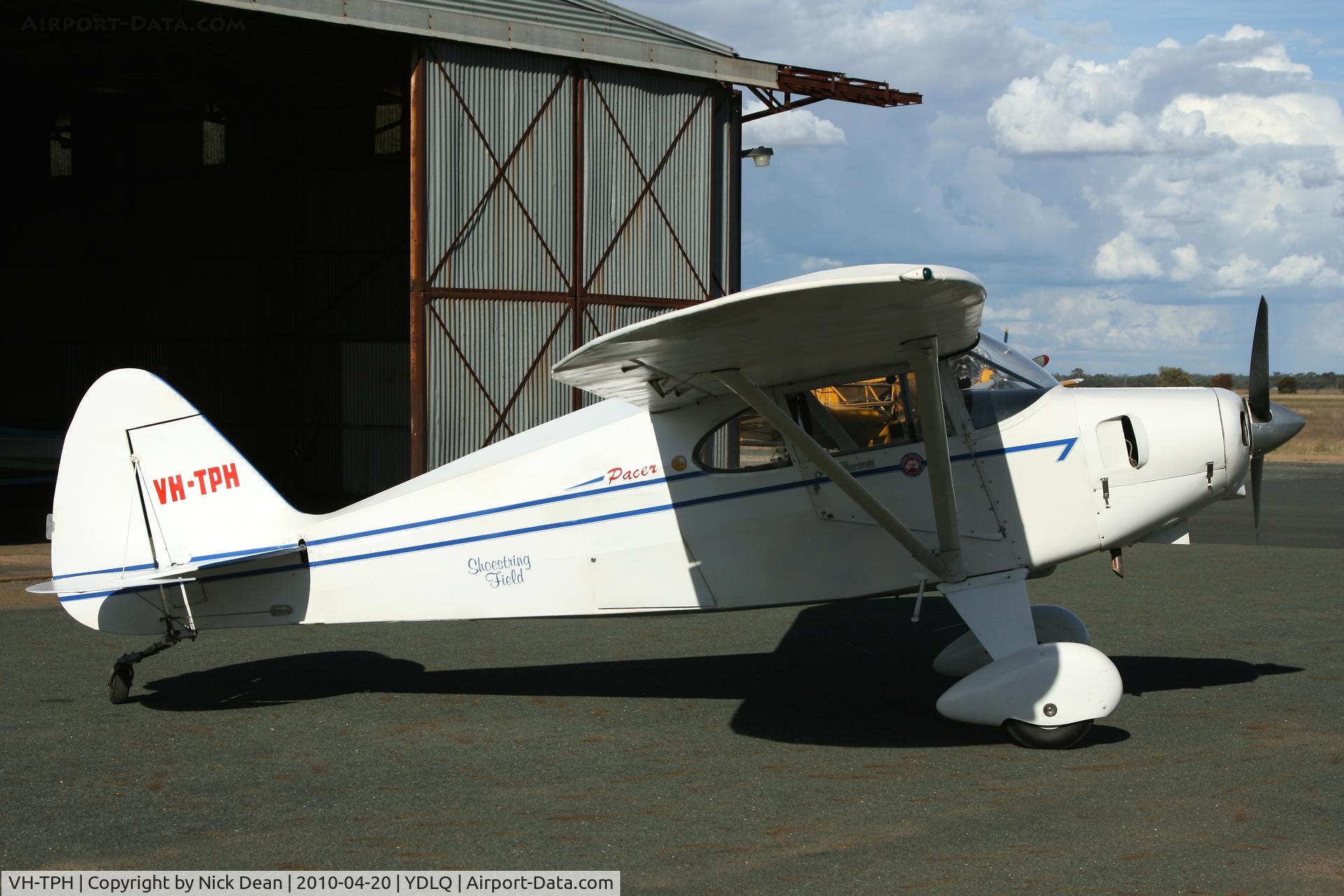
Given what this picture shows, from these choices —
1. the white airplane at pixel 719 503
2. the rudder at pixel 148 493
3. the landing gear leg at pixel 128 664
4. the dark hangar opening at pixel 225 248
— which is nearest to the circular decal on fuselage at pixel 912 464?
the white airplane at pixel 719 503

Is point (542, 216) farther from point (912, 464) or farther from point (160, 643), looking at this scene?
point (912, 464)

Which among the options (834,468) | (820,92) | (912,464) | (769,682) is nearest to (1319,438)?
(820,92)

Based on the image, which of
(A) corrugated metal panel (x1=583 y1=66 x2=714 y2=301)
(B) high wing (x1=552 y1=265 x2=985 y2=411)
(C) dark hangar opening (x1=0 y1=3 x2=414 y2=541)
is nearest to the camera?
(B) high wing (x1=552 y1=265 x2=985 y2=411)

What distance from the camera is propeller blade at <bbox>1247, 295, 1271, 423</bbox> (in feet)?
24.0

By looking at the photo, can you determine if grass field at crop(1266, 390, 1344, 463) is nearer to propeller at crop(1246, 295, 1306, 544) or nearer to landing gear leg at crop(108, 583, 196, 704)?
propeller at crop(1246, 295, 1306, 544)

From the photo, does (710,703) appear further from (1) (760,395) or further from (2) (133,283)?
(2) (133,283)

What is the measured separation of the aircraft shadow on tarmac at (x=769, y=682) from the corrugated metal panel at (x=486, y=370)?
8.35 metres

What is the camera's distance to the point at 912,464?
699cm

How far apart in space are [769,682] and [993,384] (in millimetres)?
2524

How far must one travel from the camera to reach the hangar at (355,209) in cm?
1691

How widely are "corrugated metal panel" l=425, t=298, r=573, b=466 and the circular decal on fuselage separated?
11.0 meters

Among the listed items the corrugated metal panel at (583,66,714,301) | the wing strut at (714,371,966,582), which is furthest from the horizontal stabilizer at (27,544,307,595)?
the corrugated metal panel at (583,66,714,301)

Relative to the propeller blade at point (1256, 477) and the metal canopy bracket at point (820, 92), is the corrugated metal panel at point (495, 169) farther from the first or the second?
the propeller blade at point (1256, 477)

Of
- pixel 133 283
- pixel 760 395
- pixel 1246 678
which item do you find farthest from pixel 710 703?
pixel 133 283
